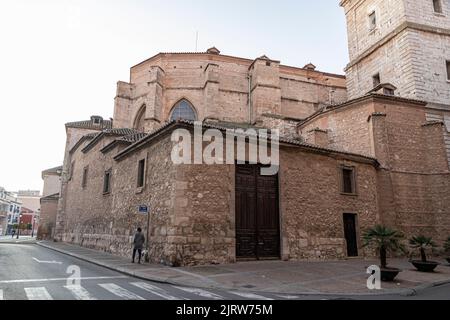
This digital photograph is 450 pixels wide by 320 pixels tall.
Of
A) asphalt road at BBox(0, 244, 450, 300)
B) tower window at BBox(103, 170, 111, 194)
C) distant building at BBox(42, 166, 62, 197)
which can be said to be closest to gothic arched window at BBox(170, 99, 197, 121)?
tower window at BBox(103, 170, 111, 194)

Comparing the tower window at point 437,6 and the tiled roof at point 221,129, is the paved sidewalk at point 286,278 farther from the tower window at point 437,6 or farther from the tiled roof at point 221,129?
the tower window at point 437,6

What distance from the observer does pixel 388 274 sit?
8148 millimetres

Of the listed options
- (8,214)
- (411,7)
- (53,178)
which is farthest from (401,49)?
(8,214)

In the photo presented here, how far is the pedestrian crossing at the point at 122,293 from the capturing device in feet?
17.5

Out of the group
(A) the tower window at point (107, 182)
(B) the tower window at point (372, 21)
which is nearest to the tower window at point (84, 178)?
(A) the tower window at point (107, 182)

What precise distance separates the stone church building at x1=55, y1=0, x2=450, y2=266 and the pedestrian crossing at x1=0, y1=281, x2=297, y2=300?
11.6 feet

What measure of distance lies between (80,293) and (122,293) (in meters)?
0.73

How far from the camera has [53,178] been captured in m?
42.4

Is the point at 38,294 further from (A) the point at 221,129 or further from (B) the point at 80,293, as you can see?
(A) the point at 221,129

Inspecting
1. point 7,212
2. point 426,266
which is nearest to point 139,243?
point 426,266

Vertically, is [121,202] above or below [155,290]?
above

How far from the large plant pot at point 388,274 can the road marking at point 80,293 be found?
23.1ft

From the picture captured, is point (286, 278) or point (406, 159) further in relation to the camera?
point (406, 159)

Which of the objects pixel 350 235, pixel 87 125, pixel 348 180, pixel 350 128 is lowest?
pixel 350 235
